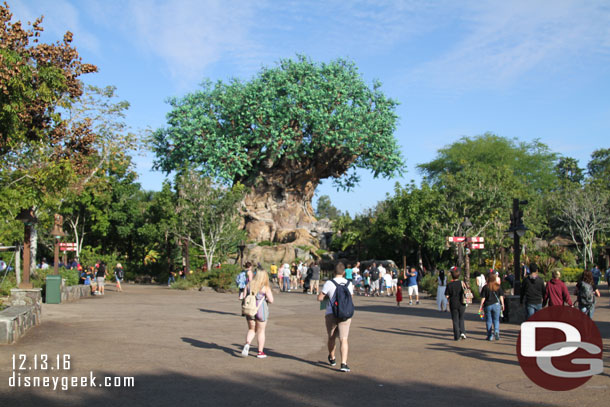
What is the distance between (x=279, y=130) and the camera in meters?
44.2

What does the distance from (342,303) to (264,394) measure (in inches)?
81.5

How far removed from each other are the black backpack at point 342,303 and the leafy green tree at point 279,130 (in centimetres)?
3340

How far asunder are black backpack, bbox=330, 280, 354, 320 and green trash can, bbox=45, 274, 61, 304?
1467cm

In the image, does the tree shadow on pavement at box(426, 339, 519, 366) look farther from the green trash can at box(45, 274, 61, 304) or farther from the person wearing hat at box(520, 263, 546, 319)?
the green trash can at box(45, 274, 61, 304)

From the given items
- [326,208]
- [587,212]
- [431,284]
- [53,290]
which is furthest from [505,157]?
[326,208]

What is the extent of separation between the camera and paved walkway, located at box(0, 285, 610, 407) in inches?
276

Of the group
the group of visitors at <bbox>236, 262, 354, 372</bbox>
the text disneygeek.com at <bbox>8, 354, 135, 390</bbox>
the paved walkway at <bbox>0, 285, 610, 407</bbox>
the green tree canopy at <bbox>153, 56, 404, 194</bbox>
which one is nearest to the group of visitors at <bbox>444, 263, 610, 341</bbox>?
the paved walkway at <bbox>0, 285, 610, 407</bbox>

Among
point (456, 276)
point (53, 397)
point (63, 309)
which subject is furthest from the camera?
point (63, 309)

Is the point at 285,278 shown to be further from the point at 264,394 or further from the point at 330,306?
the point at 264,394

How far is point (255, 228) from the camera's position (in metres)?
48.7

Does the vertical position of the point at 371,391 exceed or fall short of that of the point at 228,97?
it falls short

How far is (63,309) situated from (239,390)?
43.2 ft

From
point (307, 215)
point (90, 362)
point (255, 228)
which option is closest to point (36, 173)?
point (90, 362)

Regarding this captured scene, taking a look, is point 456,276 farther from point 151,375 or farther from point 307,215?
point 307,215
